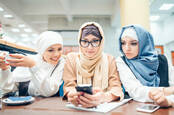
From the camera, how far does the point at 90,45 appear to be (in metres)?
1.26

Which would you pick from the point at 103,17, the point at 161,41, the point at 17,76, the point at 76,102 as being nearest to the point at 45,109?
the point at 76,102

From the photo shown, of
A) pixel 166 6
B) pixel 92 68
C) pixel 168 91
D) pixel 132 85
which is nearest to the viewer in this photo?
pixel 168 91

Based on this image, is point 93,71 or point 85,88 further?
point 93,71

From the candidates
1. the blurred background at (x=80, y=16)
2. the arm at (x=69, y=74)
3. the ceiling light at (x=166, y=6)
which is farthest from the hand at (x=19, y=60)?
the ceiling light at (x=166, y=6)

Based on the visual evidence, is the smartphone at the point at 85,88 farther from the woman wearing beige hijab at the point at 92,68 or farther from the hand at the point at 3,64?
the hand at the point at 3,64

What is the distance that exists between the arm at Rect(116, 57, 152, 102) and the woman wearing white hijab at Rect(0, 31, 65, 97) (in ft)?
1.81

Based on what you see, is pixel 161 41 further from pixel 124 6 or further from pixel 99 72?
pixel 99 72

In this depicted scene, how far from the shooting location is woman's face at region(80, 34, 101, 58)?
126 centimetres

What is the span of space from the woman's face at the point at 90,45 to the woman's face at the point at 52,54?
25 cm

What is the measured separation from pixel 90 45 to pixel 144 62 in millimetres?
497

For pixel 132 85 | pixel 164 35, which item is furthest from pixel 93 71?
pixel 164 35

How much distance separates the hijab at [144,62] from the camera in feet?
4.09

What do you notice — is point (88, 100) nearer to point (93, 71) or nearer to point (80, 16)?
point (93, 71)

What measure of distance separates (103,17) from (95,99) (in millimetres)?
5943
